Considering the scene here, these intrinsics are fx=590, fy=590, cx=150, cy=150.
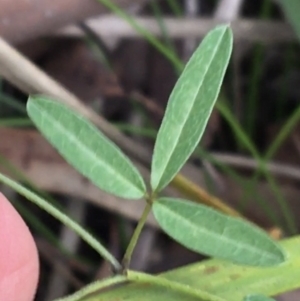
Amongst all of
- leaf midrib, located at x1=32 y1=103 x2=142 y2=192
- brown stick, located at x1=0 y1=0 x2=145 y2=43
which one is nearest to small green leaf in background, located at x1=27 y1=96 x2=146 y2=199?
leaf midrib, located at x1=32 y1=103 x2=142 y2=192

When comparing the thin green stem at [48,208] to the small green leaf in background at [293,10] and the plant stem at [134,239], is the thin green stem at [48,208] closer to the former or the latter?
the plant stem at [134,239]

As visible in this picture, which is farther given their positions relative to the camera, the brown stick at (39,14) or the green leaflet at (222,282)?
the brown stick at (39,14)

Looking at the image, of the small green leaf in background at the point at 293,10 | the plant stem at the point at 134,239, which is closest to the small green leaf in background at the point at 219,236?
the plant stem at the point at 134,239

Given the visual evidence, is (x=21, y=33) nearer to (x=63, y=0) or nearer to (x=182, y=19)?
(x=63, y=0)

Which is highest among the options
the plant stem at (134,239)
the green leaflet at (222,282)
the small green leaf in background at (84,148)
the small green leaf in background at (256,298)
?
the small green leaf in background at (84,148)

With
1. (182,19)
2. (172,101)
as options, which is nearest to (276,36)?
(182,19)
